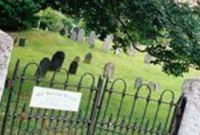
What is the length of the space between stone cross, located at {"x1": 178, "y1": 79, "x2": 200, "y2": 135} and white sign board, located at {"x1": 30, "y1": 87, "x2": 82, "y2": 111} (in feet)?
4.79

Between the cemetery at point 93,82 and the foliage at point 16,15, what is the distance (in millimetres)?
195

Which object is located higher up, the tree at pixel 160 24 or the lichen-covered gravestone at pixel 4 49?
the tree at pixel 160 24

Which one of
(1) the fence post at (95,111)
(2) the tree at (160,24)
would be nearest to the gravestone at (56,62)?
(2) the tree at (160,24)

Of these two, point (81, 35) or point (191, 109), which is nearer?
point (191, 109)

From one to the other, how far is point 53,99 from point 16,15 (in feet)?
54.3

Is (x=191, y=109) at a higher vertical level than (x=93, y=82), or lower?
lower

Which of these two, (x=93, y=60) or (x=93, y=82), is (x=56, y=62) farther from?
(x=93, y=82)

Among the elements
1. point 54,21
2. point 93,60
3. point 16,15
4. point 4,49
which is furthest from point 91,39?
point 4,49

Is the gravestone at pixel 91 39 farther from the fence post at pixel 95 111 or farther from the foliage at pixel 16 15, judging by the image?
the fence post at pixel 95 111

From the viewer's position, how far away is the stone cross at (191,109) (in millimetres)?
7332

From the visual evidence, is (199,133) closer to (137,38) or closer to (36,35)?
(137,38)

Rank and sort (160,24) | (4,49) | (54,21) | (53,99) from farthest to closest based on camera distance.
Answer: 1. (54,21)
2. (160,24)
3. (53,99)
4. (4,49)

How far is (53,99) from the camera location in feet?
22.0

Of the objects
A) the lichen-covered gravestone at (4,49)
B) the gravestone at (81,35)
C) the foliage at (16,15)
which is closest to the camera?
the lichen-covered gravestone at (4,49)
